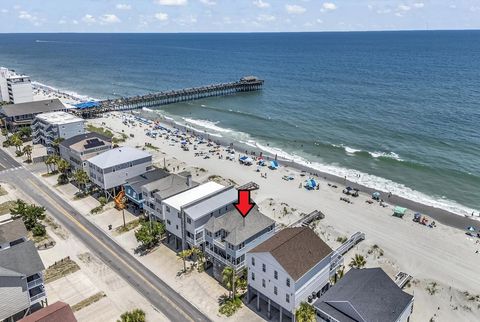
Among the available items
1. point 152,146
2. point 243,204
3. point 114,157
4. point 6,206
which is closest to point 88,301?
point 243,204

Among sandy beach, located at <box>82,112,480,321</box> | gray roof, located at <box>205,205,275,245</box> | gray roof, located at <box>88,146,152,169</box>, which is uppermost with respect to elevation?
gray roof, located at <box>88,146,152,169</box>

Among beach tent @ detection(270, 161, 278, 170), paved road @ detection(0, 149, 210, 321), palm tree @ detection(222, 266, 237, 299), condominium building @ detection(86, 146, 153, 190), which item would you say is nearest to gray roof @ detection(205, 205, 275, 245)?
palm tree @ detection(222, 266, 237, 299)

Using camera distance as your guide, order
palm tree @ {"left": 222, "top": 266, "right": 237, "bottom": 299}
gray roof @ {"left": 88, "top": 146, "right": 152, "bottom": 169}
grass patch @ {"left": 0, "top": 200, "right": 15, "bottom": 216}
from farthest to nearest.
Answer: gray roof @ {"left": 88, "top": 146, "right": 152, "bottom": 169} → grass patch @ {"left": 0, "top": 200, "right": 15, "bottom": 216} → palm tree @ {"left": 222, "top": 266, "right": 237, "bottom": 299}

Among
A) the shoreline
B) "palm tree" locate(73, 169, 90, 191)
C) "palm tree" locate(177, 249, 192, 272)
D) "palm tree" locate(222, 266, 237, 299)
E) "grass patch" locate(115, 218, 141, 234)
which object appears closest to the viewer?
"palm tree" locate(222, 266, 237, 299)

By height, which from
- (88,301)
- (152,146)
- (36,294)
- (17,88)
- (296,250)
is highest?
(17,88)

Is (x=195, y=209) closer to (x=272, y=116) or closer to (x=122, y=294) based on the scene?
(x=122, y=294)

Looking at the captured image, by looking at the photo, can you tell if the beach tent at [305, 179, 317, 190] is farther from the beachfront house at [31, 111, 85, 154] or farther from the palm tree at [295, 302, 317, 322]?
the beachfront house at [31, 111, 85, 154]

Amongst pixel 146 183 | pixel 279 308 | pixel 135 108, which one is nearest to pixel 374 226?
pixel 279 308

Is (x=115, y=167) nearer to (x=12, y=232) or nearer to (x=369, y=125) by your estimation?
(x=12, y=232)
